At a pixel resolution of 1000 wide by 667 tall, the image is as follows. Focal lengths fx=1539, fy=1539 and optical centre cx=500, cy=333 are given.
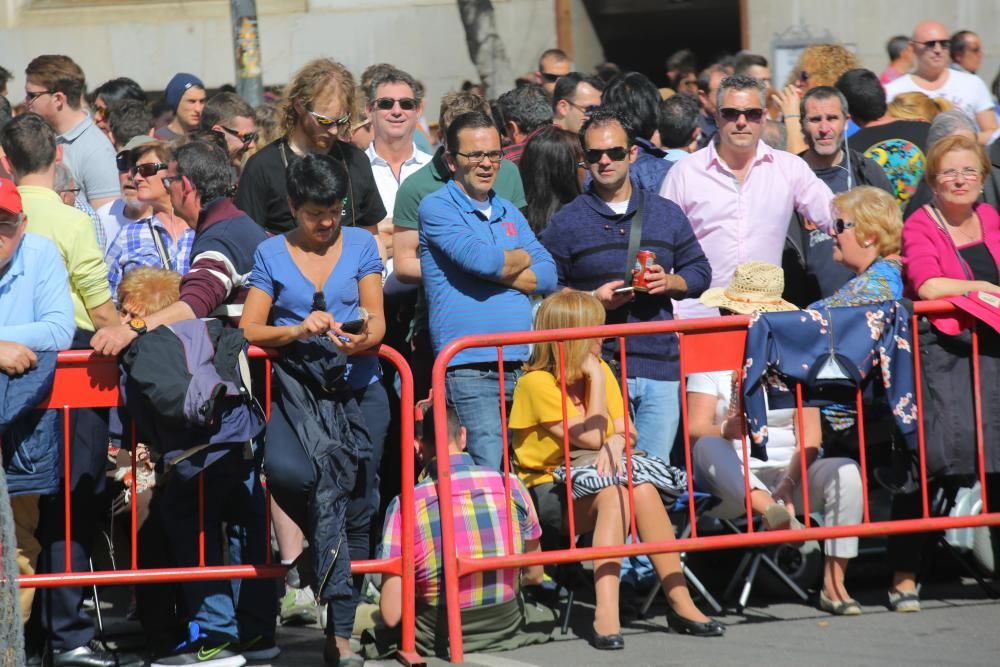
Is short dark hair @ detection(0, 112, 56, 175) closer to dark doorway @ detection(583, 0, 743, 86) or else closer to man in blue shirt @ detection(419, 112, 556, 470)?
man in blue shirt @ detection(419, 112, 556, 470)

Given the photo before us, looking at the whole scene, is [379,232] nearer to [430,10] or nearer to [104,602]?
[104,602]

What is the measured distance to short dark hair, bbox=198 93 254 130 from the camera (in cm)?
909

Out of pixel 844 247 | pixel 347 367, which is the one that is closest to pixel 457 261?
pixel 347 367

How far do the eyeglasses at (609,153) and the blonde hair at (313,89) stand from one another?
1259 mm

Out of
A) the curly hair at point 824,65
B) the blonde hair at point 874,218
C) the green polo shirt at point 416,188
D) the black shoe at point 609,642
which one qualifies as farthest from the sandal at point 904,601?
the curly hair at point 824,65

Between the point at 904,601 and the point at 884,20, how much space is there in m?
10.5

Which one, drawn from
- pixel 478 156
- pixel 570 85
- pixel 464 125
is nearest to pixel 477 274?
pixel 478 156

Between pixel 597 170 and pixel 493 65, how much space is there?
8.42m

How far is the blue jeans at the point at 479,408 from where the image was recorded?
689 centimetres

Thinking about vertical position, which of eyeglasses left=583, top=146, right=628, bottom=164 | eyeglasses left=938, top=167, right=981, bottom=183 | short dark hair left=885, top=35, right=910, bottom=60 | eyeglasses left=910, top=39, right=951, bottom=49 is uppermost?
short dark hair left=885, top=35, right=910, bottom=60

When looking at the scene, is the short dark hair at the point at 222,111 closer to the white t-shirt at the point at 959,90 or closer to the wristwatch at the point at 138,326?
the wristwatch at the point at 138,326

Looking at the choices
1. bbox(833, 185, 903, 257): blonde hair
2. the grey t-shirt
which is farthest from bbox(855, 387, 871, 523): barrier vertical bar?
the grey t-shirt

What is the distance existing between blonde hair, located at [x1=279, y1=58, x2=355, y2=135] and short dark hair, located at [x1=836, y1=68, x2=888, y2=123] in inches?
133

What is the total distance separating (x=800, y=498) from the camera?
7160mm
